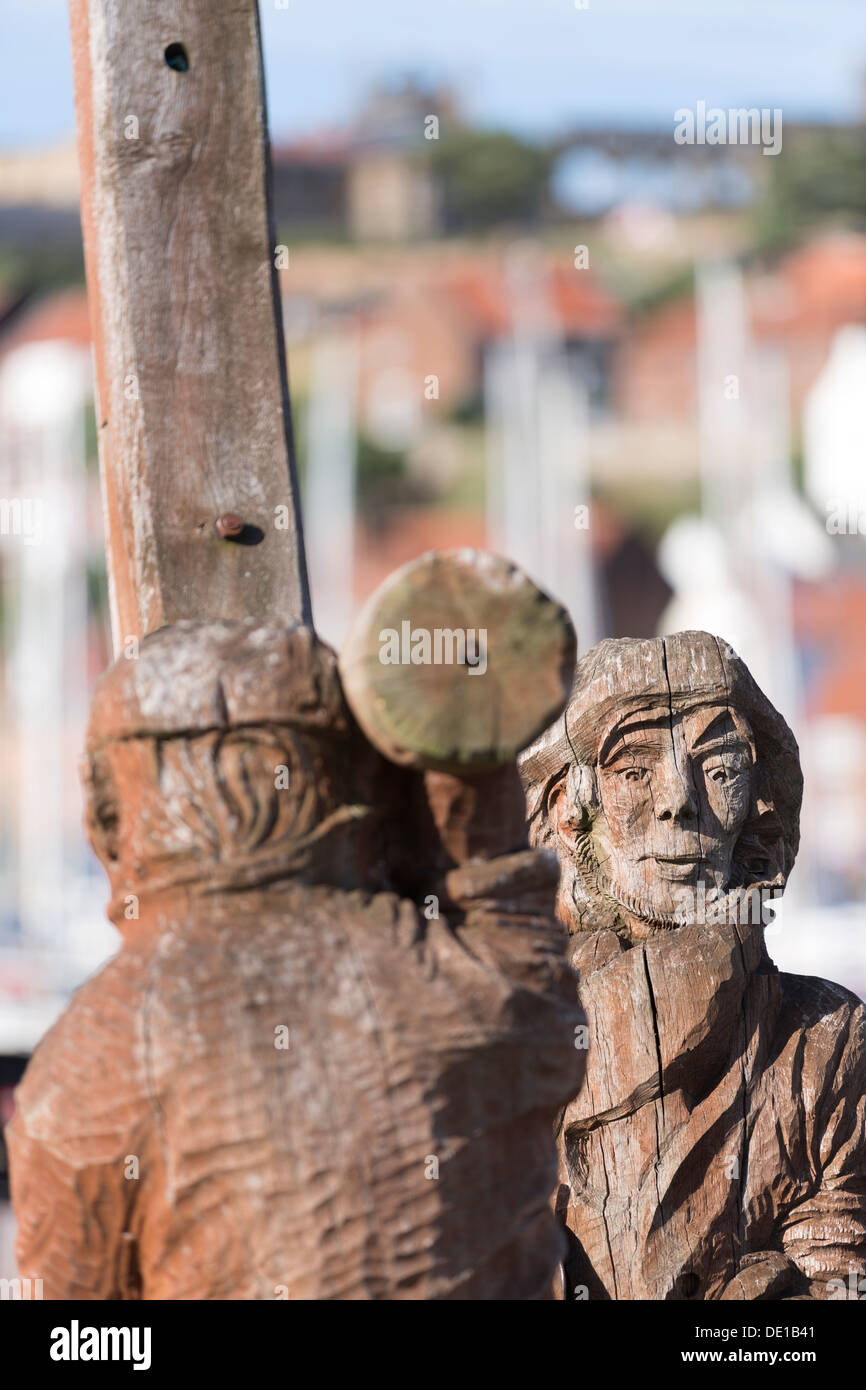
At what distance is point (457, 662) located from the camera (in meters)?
2.62

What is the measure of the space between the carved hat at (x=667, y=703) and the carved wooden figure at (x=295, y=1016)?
5.02 feet

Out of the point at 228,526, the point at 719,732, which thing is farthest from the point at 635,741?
the point at 228,526

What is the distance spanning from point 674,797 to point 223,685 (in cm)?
177

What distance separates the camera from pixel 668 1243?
4.09m

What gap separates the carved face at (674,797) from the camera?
4.23m

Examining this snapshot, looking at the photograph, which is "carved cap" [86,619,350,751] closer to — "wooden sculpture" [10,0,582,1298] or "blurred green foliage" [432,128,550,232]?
"wooden sculpture" [10,0,582,1298]

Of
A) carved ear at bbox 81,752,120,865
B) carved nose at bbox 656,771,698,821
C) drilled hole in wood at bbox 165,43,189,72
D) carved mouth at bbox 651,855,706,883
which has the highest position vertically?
drilled hole in wood at bbox 165,43,189,72

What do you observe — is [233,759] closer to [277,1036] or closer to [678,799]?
[277,1036]

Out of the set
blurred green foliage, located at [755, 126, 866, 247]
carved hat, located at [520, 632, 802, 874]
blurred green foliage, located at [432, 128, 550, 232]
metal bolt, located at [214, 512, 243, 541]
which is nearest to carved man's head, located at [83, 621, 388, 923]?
metal bolt, located at [214, 512, 243, 541]

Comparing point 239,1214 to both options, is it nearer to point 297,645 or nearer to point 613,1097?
point 297,645

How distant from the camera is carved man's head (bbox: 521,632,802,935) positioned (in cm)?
423

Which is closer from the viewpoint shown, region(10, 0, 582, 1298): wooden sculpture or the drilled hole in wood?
region(10, 0, 582, 1298): wooden sculpture

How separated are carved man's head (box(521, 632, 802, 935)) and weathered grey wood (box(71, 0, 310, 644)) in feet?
2.86
